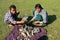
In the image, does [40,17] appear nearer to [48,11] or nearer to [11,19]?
[11,19]

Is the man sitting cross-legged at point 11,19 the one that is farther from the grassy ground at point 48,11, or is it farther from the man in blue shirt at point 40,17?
the man in blue shirt at point 40,17

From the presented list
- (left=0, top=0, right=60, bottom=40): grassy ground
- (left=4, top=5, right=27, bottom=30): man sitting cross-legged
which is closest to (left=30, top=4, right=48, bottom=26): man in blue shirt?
(left=0, top=0, right=60, bottom=40): grassy ground

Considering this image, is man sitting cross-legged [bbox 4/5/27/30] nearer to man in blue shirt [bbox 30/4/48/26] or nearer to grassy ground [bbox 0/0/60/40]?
grassy ground [bbox 0/0/60/40]

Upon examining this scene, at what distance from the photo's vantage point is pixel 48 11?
954 cm

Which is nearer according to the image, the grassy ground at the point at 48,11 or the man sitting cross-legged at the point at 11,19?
the grassy ground at the point at 48,11

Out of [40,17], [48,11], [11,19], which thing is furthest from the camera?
[48,11]

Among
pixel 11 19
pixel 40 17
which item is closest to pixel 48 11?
pixel 40 17

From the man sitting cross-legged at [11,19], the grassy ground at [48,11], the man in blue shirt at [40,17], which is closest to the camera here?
the grassy ground at [48,11]

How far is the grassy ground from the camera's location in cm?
767

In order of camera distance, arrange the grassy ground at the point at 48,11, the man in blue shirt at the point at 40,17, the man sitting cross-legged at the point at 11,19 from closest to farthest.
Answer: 1. the grassy ground at the point at 48,11
2. the man sitting cross-legged at the point at 11,19
3. the man in blue shirt at the point at 40,17

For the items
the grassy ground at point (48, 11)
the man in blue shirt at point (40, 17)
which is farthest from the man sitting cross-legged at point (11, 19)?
the man in blue shirt at point (40, 17)

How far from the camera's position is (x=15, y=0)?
10742 mm

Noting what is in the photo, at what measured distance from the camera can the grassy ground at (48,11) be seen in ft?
25.2

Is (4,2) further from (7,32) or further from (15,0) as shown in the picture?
(7,32)
